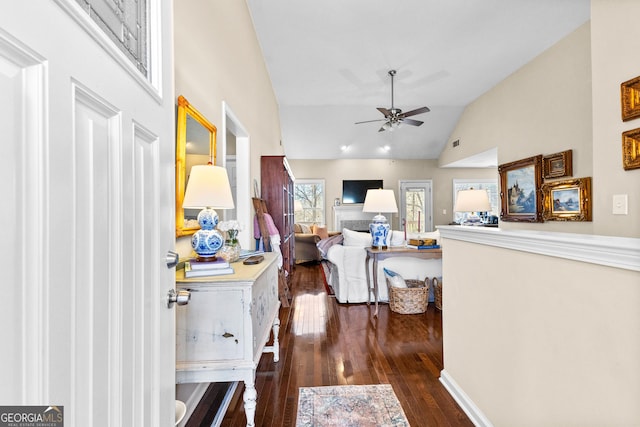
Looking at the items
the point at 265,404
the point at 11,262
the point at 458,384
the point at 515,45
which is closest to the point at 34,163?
the point at 11,262

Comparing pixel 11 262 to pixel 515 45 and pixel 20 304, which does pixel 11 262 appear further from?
pixel 515 45

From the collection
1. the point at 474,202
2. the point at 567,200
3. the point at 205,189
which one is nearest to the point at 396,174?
the point at 474,202

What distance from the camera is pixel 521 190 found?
493 cm

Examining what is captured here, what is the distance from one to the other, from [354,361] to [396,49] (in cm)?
389

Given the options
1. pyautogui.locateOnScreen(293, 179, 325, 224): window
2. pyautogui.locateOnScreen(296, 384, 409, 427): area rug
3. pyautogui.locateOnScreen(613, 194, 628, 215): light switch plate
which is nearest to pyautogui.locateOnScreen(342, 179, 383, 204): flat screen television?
pyautogui.locateOnScreen(293, 179, 325, 224): window

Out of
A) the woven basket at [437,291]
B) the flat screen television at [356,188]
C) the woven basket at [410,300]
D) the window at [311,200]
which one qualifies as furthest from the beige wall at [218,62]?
the flat screen television at [356,188]

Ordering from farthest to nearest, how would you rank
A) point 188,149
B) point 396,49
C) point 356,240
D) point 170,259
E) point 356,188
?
point 356,188 < point 396,49 < point 356,240 < point 188,149 < point 170,259

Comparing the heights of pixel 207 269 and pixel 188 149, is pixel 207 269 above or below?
below

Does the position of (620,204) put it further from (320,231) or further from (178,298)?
(320,231)

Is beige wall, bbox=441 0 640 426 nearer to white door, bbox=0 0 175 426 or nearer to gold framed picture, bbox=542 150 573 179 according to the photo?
white door, bbox=0 0 175 426

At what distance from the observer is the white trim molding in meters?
0.89

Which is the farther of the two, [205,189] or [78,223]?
[205,189]

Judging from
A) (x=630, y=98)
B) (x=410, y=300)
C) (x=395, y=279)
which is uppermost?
(x=630, y=98)

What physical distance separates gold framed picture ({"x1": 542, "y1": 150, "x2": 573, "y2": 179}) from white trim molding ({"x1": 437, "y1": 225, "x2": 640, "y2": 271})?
129 inches
